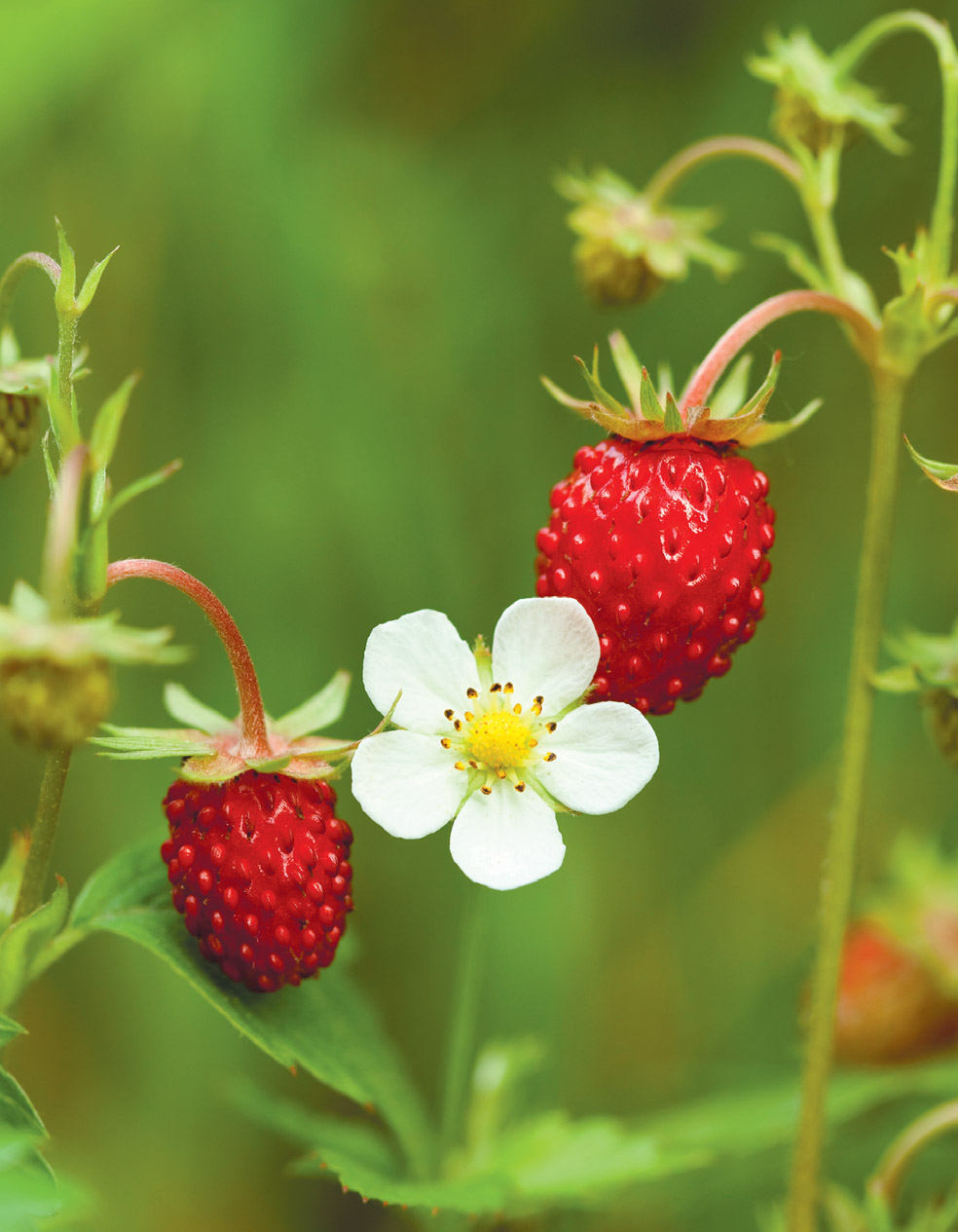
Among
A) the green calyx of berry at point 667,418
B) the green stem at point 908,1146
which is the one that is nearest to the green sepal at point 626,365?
the green calyx of berry at point 667,418

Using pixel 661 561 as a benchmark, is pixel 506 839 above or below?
below

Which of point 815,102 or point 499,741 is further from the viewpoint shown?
point 815,102

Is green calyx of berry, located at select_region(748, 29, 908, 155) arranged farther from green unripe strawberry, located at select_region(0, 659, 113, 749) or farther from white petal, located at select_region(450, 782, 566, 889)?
green unripe strawberry, located at select_region(0, 659, 113, 749)

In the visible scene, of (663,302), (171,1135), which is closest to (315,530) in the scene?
(663,302)

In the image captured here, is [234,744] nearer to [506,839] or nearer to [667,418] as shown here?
[506,839]

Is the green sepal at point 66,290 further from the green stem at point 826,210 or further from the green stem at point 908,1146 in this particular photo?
the green stem at point 908,1146

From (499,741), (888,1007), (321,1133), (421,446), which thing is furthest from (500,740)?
(421,446)
